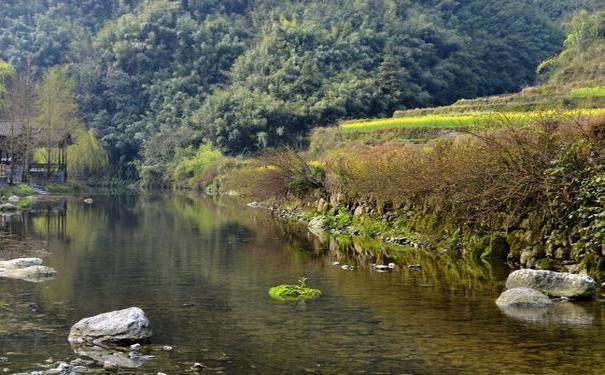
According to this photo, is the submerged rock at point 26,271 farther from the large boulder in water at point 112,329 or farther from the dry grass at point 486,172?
the dry grass at point 486,172

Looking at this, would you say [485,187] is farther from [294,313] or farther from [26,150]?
[26,150]

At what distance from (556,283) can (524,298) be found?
1288 mm

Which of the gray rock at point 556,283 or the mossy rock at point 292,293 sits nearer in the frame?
the gray rock at point 556,283

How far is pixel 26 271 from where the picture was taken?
21.9 metres

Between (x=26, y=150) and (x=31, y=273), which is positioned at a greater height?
(x=26, y=150)

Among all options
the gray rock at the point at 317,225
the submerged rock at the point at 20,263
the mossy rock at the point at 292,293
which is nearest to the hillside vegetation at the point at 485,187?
the gray rock at the point at 317,225

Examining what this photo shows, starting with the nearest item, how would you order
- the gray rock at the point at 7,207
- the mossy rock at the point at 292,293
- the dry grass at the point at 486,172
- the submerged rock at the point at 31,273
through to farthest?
the mossy rock at the point at 292,293 < the submerged rock at the point at 31,273 < the dry grass at the point at 486,172 < the gray rock at the point at 7,207

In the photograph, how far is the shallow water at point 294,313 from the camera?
44.5 ft

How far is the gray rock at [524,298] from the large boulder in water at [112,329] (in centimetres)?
836

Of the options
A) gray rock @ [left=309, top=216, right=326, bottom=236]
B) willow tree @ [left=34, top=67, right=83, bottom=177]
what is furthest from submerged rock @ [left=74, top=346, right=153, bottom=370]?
willow tree @ [left=34, top=67, right=83, bottom=177]

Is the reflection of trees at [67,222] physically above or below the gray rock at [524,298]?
below

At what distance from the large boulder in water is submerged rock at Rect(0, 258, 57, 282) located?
6.99 metres

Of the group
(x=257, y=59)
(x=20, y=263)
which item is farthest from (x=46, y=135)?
(x=20, y=263)

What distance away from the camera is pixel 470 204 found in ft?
84.4
